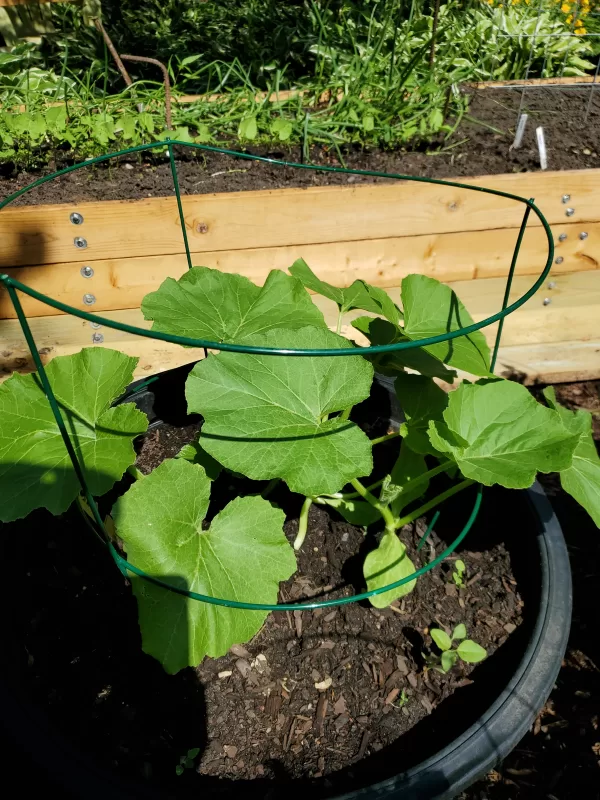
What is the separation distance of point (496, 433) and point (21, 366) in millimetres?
1801

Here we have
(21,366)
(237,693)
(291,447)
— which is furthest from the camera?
(21,366)

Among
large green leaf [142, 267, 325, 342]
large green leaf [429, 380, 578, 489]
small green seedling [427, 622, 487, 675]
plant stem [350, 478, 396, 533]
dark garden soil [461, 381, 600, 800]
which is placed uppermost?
large green leaf [142, 267, 325, 342]

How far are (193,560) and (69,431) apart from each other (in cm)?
39

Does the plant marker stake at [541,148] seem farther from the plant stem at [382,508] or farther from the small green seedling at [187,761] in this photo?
the small green seedling at [187,761]

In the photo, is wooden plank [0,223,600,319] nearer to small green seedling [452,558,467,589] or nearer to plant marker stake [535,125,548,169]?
plant marker stake [535,125,548,169]

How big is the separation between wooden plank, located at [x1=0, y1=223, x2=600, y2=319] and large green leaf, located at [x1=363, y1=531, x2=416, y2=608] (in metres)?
1.12

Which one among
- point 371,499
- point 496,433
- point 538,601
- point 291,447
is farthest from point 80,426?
point 538,601

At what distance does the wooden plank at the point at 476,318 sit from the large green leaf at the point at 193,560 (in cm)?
117

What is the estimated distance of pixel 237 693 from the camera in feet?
4.90

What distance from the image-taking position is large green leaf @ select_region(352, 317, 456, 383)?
148 centimetres

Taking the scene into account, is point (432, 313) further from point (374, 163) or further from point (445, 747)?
point (374, 163)

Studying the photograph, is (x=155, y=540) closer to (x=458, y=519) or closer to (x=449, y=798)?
(x=449, y=798)

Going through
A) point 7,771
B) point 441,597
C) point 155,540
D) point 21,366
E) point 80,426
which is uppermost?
point 80,426

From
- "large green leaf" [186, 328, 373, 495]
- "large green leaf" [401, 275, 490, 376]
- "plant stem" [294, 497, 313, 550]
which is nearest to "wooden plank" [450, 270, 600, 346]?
"large green leaf" [401, 275, 490, 376]
